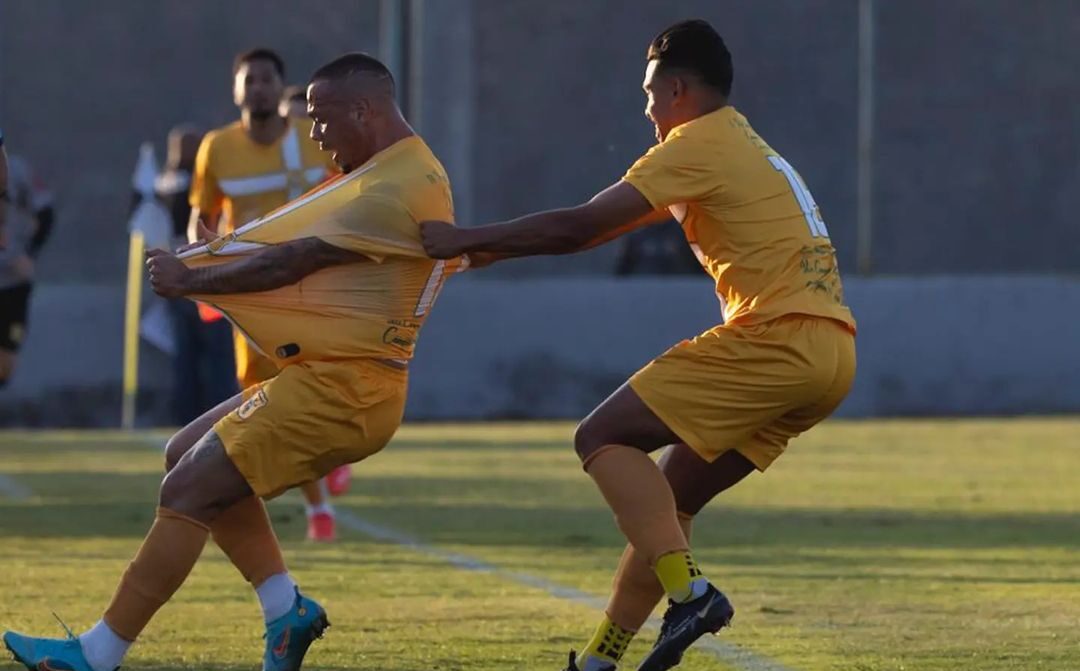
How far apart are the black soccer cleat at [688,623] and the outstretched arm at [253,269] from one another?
132cm

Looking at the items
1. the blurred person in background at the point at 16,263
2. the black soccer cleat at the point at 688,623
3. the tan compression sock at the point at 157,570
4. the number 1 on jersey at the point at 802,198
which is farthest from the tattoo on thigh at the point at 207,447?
the blurred person in background at the point at 16,263

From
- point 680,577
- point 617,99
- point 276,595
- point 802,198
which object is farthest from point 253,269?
point 617,99

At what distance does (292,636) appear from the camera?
727 centimetres

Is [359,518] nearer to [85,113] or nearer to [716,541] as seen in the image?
[716,541]

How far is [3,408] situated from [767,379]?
16960mm

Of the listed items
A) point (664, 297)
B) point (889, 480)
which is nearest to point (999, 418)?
point (664, 297)

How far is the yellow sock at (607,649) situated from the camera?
24.1ft

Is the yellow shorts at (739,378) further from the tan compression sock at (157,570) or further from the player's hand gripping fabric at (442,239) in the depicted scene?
the tan compression sock at (157,570)

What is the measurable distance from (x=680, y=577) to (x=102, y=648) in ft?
5.35

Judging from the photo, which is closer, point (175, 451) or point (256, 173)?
point (175, 451)

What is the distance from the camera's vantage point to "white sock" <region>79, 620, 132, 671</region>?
23.4 ft

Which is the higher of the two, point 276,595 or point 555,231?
point 555,231

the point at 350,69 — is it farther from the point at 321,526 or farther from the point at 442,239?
the point at 321,526

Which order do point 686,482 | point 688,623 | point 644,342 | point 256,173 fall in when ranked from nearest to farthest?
point 688,623
point 686,482
point 256,173
point 644,342
